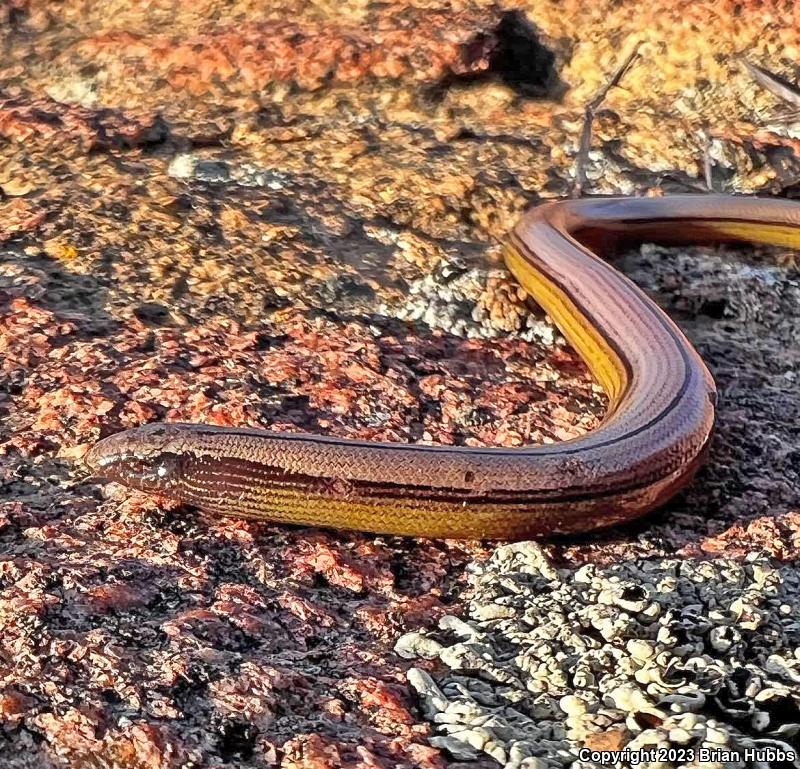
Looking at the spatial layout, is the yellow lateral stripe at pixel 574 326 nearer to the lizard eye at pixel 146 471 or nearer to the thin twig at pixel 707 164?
the thin twig at pixel 707 164

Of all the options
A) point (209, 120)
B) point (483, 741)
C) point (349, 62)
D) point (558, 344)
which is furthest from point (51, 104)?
point (483, 741)

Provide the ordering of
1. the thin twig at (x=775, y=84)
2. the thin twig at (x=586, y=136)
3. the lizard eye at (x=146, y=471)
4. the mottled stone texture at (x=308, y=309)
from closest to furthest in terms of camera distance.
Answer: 1. the mottled stone texture at (x=308, y=309)
2. the lizard eye at (x=146, y=471)
3. the thin twig at (x=586, y=136)
4. the thin twig at (x=775, y=84)

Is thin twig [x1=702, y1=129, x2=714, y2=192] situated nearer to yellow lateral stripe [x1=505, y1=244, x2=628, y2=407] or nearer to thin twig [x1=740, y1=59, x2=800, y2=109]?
thin twig [x1=740, y1=59, x2=800, y2=109]

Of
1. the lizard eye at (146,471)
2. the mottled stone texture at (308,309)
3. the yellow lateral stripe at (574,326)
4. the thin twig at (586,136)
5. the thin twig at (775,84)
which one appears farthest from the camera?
the thin twig at (775,84)

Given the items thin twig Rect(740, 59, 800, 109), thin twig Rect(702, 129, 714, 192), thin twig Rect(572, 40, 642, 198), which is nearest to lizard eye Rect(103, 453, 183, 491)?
thin twig Rect(572, 40, 642, 198)

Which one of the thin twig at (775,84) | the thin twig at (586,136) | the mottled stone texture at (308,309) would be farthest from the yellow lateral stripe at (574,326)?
the thin twig at (775,84)

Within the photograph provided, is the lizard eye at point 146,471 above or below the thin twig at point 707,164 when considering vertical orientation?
below

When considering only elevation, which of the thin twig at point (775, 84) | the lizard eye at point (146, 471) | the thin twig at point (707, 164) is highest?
the thin twig at point (775, 84)

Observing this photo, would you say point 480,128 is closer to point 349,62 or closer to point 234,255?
point 349,62

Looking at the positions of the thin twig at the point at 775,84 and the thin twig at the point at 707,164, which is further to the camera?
the thin twig at the point at 775,84
